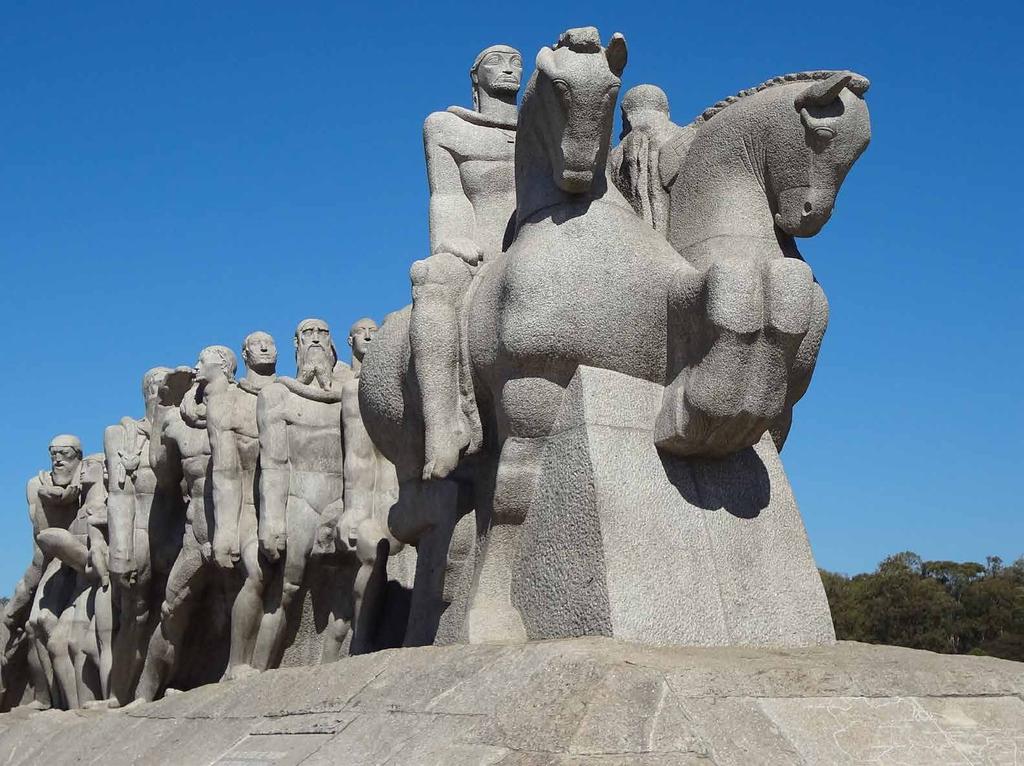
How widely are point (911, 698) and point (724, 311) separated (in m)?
1.89

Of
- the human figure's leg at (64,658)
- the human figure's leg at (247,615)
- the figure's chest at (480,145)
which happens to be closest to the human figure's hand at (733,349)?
the figure's chest at (480,145)

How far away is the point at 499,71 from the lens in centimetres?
890

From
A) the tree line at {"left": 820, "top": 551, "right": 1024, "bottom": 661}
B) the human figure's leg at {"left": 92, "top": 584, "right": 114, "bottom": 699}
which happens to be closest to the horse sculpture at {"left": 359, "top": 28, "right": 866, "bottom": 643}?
the human figure's leg at {"left": 92, "top": 584, "right": 114, "bottom": 699}

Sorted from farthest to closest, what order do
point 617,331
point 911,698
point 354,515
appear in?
point 354,515 → point 617,331 → point 911,698

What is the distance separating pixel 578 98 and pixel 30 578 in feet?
38.1

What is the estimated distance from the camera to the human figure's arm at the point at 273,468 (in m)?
10.4

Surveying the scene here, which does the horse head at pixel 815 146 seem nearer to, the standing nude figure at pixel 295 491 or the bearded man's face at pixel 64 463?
the standing nude figure at pixel 295 491

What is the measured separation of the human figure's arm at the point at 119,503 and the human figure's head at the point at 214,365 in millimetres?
1795

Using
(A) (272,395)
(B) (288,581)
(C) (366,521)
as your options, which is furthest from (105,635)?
(C) (366,521)

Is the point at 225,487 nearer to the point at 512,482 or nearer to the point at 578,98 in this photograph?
the point at 512,482

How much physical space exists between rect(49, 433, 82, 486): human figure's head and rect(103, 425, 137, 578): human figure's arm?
228 cm

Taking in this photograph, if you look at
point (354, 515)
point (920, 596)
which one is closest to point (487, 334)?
point (354, 515)

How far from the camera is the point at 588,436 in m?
6.46

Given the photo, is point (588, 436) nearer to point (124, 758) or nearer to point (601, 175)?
point (601, 175)
